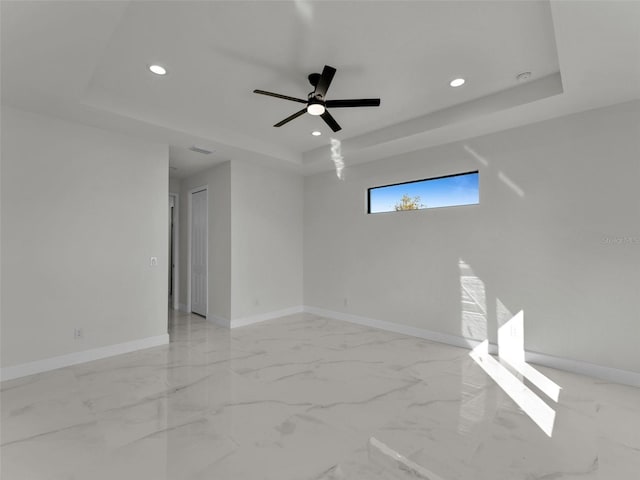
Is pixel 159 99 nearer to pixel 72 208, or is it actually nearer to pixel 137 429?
pixel 72 208

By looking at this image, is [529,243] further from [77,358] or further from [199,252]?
[77,358]

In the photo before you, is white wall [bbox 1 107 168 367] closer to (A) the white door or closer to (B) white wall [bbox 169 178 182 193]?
(A) the white door

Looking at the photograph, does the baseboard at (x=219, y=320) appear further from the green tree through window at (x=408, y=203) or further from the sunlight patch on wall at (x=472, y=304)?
the sunlight patch on wall at (x=472, y=304)

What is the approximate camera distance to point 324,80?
259cm

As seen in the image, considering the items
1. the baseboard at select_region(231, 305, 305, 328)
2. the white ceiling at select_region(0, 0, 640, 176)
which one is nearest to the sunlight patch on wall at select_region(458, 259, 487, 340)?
the white ceiling at select_region(0, 0, 640, 176)

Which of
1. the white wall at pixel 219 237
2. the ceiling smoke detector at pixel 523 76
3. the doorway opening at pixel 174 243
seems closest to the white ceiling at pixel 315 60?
the ceiling smoke detector at pixel 523 76

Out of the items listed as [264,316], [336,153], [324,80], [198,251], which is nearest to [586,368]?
[324,80]

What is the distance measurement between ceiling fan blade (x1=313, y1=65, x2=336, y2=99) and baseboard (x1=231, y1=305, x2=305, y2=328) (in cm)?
365

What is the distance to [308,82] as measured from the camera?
297 cm

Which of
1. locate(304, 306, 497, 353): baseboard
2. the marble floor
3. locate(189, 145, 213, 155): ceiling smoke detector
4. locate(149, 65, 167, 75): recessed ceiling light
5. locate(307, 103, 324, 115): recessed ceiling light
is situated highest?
locate(149, 65, 167, 75): recessed ceiling light

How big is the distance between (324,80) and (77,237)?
3.18 metres

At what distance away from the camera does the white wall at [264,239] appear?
4973 millimetres

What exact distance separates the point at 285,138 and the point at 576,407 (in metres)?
4.40

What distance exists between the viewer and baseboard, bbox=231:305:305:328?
16.1 ft
